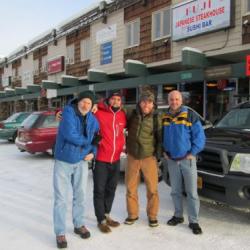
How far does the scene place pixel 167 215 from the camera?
5211 millimetres

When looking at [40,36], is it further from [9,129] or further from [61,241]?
[61,241]

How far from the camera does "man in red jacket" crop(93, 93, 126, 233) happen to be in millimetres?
4570

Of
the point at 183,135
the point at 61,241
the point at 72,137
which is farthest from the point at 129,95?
the point at 61,241

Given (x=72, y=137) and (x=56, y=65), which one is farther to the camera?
(x=56, y=65)

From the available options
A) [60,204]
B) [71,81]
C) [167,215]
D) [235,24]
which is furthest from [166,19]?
[60,204]

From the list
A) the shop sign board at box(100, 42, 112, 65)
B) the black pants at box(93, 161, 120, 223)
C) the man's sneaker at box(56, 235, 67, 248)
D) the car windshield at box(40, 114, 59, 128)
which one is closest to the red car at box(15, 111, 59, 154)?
the car windshield at box(40, 114, 59, 128)

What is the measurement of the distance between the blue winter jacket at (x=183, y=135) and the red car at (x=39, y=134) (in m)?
6.94

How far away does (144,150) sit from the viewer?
4.62m

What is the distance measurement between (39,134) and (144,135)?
689cm

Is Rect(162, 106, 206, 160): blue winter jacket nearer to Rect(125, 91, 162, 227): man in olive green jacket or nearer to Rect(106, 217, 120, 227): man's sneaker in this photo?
Rect(125, 91, 162, 227): man in olive green jacket

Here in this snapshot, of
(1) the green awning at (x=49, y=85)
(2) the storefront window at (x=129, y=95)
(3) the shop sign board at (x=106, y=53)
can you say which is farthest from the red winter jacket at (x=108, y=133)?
(1) the green awning at (x=49, y=85)

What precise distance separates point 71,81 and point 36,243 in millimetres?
17667

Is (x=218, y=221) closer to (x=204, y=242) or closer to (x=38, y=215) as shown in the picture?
(x=204, y=242)

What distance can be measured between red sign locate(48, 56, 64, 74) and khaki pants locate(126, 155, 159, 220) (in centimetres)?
1948
